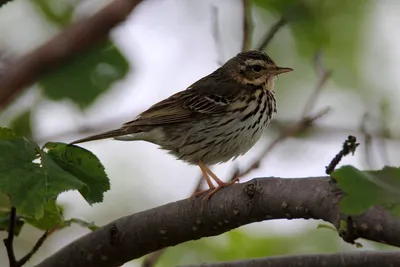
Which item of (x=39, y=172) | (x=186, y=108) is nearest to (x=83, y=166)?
(x=39, y=172)

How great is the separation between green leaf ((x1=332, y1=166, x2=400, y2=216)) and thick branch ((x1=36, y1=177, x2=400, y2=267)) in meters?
0.48

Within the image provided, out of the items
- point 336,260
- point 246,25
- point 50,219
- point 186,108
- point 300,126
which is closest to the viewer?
point 336,260

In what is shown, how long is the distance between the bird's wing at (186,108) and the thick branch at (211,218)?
8.52ft

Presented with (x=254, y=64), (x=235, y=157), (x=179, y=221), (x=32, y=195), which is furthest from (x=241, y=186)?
(x=254, y=64)

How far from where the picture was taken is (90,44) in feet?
13.8

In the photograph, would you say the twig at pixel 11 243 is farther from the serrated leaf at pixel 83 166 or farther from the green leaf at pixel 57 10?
the green leaf at pixel 57 10

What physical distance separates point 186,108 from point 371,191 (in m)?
4.70

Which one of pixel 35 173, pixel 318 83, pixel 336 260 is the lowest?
pixel 336 260

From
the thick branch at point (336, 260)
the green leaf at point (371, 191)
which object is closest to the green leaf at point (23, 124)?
the thick branch at point (336, 260)

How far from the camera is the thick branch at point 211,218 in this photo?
8.79 ft

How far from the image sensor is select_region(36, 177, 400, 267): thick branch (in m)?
2.68

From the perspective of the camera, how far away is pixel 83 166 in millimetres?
3387

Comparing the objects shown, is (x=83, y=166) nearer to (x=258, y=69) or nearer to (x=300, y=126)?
(x=300, y=126)

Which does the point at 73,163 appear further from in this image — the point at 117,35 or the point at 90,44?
the point at 117,35
